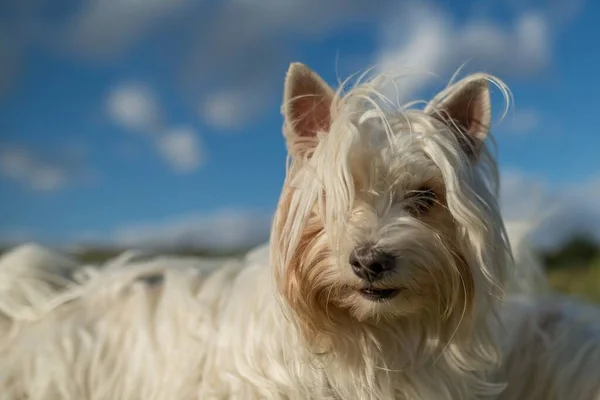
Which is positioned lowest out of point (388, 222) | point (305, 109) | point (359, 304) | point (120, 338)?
point (120, 338)

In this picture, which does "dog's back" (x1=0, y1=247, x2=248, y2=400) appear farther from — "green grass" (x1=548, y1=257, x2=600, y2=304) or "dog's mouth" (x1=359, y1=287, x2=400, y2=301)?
"green grass" (x1=548, y1=257, x2=600, y2=304)

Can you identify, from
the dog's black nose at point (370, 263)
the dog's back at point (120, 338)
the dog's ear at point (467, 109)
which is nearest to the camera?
the dog's black nose at point (370, 263)

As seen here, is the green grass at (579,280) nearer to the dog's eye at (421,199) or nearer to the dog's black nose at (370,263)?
the dog's eye at (421,199)

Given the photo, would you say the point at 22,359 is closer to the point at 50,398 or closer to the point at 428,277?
the point at 50,398

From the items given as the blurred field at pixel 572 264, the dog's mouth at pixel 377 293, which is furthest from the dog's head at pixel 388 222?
the blurred field at pixel 572 264

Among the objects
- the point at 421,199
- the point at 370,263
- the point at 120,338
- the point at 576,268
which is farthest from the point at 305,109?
the point at 576,268

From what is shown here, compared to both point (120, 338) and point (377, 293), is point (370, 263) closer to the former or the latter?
point (377, 293)
